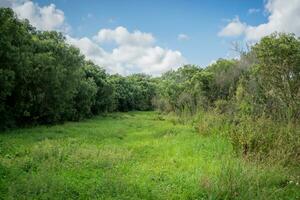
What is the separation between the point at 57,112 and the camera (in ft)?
97.8

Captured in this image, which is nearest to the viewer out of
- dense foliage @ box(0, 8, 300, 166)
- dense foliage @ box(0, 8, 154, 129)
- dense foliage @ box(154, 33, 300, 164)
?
dense foliage @ box(154, 33, 300, 164)

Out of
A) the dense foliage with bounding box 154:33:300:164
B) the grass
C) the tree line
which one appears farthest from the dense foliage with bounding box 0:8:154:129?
the dense foliage with bounding box 154:33:300:164

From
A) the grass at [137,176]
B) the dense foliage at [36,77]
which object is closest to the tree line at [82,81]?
the dense foliage at [36,77]

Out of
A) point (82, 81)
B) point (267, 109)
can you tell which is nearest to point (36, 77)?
point (82, 81)

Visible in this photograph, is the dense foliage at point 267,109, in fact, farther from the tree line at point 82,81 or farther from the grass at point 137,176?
the grass at point 137,176

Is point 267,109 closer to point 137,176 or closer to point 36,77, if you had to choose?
point 137,176

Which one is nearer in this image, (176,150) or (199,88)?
(176,150)

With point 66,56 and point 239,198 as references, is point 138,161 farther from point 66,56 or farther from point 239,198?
point 66,56

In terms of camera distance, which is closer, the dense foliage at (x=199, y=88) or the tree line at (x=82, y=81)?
the dense foliage at (x=199, y=88)

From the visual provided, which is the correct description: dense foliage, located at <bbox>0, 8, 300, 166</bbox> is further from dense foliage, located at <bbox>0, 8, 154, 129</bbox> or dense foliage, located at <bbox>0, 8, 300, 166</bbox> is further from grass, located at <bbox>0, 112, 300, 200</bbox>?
grass, located at <bbox>0, 112, 300, 200</bbox>

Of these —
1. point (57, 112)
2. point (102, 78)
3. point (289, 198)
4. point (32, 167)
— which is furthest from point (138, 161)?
point (102, 78)

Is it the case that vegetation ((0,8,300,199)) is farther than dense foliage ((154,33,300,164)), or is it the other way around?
dense foliage ((154,33,300,164))

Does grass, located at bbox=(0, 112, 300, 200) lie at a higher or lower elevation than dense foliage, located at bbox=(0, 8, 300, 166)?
lower

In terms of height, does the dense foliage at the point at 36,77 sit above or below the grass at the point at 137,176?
above
